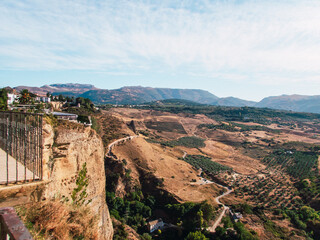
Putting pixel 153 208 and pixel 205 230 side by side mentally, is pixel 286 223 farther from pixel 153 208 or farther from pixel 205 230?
pixel 153 208

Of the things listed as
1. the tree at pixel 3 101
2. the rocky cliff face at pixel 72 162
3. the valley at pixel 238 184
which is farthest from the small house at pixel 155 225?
the tree at pixel 3 101

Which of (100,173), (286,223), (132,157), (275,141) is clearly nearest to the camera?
(100,173)

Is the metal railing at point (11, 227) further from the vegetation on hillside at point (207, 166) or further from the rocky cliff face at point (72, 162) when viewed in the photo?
the vegetation on hillside at point (207, 166)

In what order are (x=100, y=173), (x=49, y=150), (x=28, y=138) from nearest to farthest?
(x=28, y=138) < (x=49, y=150) < (x=100, y=173)

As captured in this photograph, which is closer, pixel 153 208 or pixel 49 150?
pixel 49 150

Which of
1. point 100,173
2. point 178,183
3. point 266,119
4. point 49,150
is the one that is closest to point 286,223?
point 178,183
